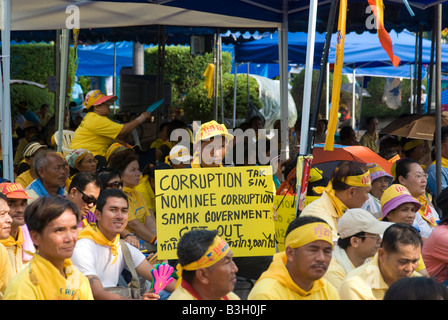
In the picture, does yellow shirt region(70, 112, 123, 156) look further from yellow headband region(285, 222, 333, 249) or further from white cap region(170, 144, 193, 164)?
yellow headband region(285, 222, 333, 249)

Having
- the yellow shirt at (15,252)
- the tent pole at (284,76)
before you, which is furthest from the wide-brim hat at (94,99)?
the yellow shirt at (15,252)

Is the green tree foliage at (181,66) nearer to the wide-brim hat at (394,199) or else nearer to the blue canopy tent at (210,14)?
the blue canopy tent at (210,14)

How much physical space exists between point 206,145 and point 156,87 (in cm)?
698

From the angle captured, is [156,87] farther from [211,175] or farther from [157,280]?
[157,280]

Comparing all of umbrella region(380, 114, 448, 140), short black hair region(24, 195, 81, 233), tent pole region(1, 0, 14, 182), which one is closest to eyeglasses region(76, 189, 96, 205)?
tent pole region(1, 0, 14, 182)

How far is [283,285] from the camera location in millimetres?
3674

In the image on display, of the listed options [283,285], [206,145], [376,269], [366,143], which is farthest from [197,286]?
[366,143]

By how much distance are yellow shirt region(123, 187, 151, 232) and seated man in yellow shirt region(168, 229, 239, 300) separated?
285cm

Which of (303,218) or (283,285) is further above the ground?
(303,218)

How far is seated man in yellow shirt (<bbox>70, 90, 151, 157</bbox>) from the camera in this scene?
7879 mm

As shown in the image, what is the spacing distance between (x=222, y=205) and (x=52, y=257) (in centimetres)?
183

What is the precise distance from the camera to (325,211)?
16.8 feet

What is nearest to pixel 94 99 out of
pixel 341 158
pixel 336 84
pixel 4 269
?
pixel 341 158

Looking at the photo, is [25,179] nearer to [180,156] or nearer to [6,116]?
[6,116]
